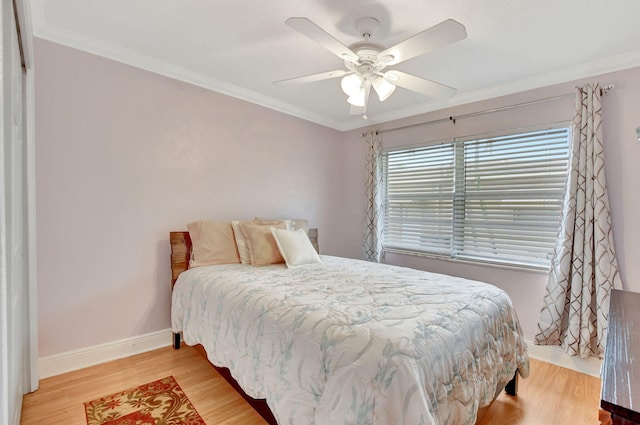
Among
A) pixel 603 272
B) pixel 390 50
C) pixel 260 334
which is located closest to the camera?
pixel 260 334

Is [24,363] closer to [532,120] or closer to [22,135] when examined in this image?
[22,135]

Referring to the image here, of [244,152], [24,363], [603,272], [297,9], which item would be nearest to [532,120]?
[603,272]

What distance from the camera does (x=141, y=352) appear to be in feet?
8.20

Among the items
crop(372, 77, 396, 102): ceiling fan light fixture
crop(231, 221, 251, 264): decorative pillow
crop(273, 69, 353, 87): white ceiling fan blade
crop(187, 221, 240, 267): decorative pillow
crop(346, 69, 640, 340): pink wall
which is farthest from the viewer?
crop(231, 221, 251, 264): decorative pillow

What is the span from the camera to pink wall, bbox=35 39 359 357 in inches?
83.3

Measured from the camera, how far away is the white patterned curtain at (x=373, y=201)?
3.74 m

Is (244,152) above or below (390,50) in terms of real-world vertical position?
below

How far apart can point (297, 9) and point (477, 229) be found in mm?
2511

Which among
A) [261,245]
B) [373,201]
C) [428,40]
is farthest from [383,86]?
[373,201]

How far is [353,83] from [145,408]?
243 centimetres

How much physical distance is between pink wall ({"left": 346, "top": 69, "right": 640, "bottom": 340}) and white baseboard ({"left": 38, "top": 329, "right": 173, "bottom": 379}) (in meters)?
2.61

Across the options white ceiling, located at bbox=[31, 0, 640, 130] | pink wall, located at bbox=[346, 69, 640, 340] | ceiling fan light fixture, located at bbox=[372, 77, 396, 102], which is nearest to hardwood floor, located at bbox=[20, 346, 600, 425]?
pink wall, located at bbox=[346, 69, 640, 340]

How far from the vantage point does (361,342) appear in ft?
3.95

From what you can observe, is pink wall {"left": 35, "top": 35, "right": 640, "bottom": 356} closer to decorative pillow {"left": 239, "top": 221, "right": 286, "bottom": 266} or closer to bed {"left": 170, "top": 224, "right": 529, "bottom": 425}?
decorative pillow {"left": 239, "top": 221, "right": 286, "bottom": 266}
